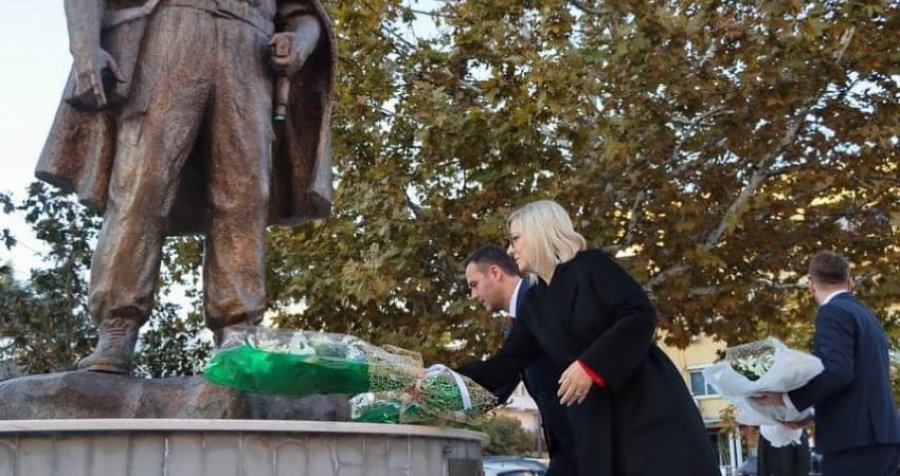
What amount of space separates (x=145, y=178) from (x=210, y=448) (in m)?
1.37

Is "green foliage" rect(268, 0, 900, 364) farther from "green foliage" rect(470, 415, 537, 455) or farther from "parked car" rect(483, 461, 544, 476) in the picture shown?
"green foliage" rect(470, 415, 537, 455)

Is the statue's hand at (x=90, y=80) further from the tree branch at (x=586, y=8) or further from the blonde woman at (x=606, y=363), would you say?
the tree branch at (x=586, y=8)

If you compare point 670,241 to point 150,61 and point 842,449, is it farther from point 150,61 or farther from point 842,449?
point 150,61

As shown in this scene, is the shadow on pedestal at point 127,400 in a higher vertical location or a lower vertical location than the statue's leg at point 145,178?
lower

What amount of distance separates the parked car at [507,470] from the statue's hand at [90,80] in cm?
1336

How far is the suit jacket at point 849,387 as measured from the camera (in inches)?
201

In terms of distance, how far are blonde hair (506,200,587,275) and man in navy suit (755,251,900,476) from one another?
1399 millimetres

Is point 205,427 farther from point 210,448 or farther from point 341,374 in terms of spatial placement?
point 341,374

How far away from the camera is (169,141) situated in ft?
15.6

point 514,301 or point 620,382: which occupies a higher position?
point 514,301

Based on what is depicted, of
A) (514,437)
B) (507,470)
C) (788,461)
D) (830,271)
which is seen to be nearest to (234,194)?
(830,271)

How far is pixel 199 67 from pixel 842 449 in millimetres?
3224

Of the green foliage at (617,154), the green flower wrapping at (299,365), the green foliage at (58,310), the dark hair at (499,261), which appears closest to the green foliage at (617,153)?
the green foliage at (617,154)

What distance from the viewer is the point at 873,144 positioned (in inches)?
550
